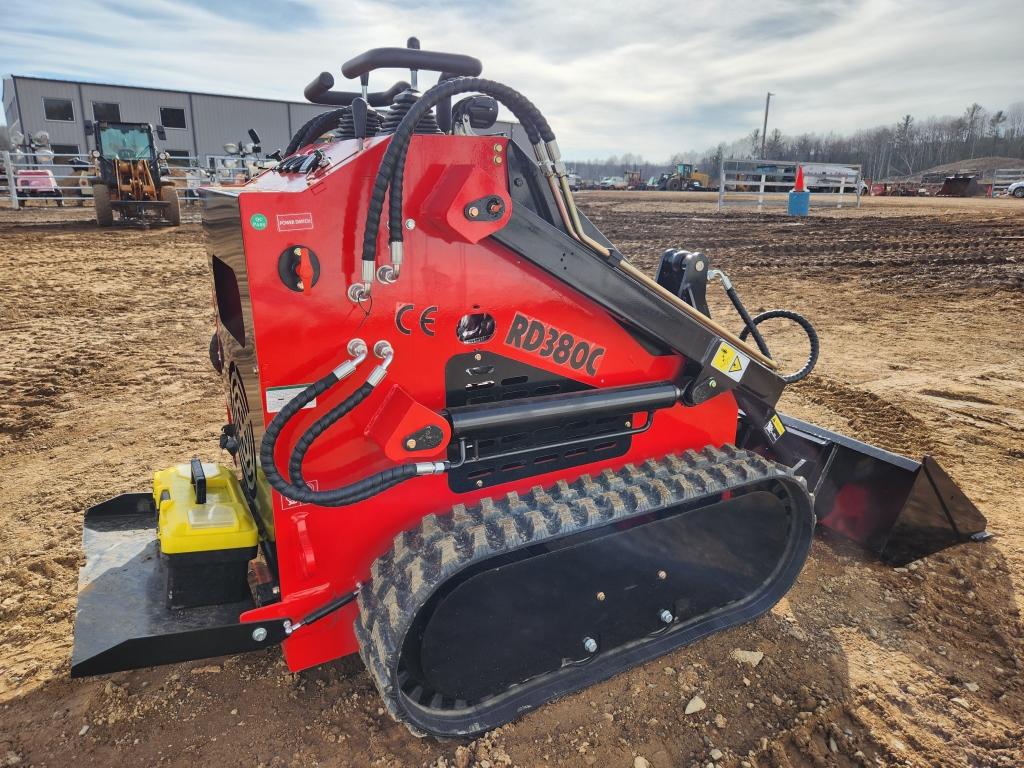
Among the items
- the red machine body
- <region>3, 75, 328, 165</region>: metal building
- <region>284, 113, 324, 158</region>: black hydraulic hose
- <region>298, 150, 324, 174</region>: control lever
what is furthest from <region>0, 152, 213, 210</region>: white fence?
the red machine body

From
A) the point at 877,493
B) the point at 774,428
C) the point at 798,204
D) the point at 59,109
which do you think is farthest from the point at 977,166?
the point at 774,428

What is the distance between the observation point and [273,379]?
219 cm

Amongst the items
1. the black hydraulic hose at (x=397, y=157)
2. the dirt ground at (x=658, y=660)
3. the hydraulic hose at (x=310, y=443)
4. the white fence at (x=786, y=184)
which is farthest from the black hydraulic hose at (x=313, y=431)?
the white fence at (x=786, y=184)

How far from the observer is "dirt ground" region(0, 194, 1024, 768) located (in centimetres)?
248

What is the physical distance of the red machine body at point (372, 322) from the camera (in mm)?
2119

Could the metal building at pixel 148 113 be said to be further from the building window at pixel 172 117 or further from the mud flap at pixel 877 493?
the mud flap at pixel 877 493

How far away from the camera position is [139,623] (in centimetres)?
240

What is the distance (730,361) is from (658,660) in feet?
4.16

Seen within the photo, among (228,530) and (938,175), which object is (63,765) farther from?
(938,175)

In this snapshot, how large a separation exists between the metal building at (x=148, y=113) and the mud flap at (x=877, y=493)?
40.8 m

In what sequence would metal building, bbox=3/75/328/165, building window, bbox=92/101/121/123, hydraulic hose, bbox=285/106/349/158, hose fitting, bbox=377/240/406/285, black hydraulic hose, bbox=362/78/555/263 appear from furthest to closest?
building window, bbox=92/101/121/123 < metal building, bbox=3/75/328/165 < hydraulic hose, bbox=285/106/349/158 < hose fitting, bbox=377/240/406/285 < black hydraulic hose, bbox=362/78/555/263

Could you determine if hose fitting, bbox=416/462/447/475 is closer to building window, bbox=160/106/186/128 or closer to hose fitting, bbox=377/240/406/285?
hose fitting, bbox=377/240/406/285

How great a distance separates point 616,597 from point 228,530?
1.46m

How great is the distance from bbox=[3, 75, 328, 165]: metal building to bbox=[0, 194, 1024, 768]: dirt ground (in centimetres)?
3768
